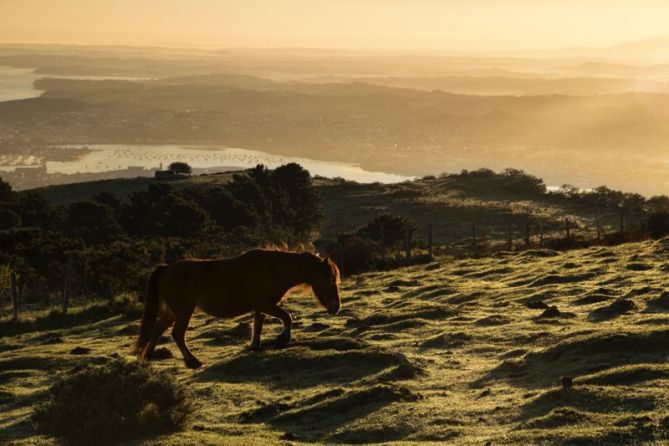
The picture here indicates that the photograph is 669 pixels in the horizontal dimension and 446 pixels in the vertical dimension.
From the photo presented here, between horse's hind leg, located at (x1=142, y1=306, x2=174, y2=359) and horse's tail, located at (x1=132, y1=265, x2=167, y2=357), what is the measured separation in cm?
9

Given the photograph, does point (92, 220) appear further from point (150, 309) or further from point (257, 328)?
point (257, 328)

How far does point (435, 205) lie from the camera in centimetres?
10250

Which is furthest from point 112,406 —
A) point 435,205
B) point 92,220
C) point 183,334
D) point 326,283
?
point 435,205

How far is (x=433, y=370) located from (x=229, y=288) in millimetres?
4634

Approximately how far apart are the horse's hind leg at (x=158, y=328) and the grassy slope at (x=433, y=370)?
550mm

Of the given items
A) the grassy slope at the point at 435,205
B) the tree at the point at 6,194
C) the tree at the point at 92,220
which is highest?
the tree at the point at 6,194

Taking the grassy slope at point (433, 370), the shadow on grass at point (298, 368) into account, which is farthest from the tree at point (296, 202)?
the shadow on grass at point (298, 368)

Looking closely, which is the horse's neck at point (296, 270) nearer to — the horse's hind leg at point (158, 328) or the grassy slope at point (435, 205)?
the horse's hind leg at point (158, 328)

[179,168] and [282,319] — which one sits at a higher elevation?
[282,319]

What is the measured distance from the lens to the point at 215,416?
501 inches

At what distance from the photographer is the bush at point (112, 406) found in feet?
35.9

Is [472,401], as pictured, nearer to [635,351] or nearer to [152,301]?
[635,351]

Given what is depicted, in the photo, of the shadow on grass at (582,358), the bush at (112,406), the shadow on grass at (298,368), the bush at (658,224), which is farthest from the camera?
the bush at (658,224)

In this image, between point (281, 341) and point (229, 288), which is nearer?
point (229, 288)
